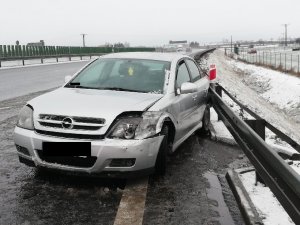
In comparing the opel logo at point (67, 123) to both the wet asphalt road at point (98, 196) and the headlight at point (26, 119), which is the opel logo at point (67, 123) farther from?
the wet asphalt road at point (98, 196)

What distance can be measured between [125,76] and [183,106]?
0.88 meters

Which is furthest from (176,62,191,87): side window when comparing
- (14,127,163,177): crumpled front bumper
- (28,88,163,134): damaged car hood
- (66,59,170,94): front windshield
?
(14,127,163,177): crumpled front bumper

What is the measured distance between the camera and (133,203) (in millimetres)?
4062

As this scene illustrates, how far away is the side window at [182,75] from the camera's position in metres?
5.98

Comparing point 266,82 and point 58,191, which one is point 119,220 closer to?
point 58,191

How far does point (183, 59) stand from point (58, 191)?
10.6ft

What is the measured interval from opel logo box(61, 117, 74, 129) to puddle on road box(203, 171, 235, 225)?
157 cm

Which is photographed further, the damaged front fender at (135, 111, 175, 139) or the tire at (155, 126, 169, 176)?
the tire at (155, 126, 169, 176)

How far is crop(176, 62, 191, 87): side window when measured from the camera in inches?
235

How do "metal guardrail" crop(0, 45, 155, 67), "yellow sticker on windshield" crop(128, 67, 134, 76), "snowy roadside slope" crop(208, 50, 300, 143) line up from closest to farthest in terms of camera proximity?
1. "yellow sticker on windshield" crop(128, 67, 134, 76)
2. "snowy roadside slope" crop(208, 50, 300, 143)
3. "metal guardrail" crop(0, 45, 155, 67)

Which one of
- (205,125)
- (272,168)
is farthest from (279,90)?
(272,168)

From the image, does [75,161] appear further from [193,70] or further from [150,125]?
[193,70]

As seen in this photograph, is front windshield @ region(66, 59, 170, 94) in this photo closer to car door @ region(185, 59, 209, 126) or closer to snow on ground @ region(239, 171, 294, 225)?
car door @ region(185, 59, 209, 126)

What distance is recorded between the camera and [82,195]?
4.25 meters
